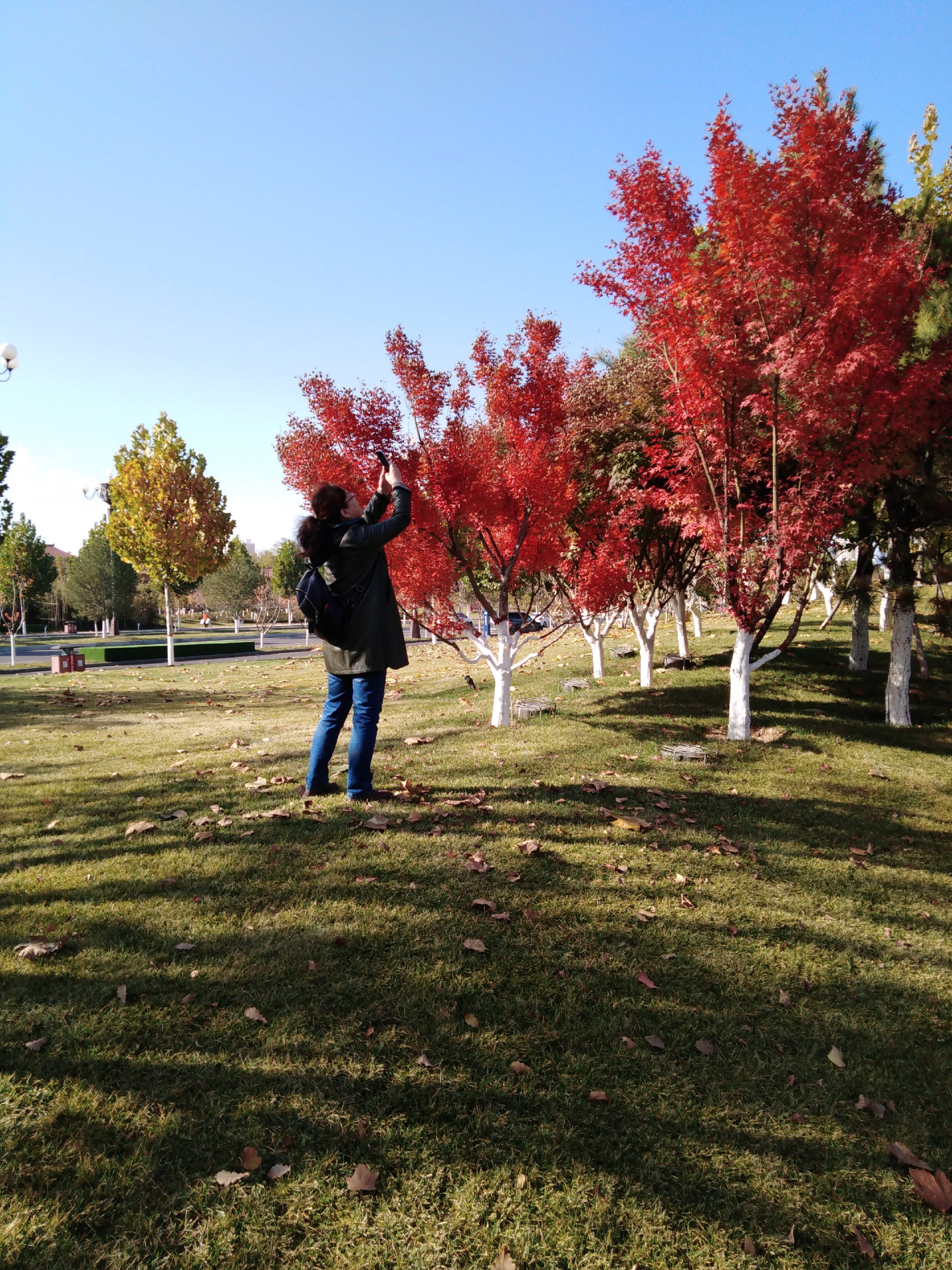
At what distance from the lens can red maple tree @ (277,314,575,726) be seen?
8.52m

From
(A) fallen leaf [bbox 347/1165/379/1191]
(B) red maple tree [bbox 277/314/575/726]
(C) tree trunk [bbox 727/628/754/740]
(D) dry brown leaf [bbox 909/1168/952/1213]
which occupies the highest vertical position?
(B) red maple tree [bbox 277/314/575/726]

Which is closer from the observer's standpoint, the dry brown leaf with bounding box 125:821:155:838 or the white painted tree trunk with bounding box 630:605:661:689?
the dry brown leaf with bounding box 125:821:155:838

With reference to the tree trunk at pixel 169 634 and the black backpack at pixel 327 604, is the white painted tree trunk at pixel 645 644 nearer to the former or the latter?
the black backpack at pixel 327 604

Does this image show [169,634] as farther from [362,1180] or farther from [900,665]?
[362,1180]

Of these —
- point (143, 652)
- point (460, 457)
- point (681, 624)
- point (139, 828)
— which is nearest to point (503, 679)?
point (460, 457)

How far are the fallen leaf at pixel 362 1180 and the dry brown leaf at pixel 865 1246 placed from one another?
1.58m

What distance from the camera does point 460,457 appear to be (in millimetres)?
8734

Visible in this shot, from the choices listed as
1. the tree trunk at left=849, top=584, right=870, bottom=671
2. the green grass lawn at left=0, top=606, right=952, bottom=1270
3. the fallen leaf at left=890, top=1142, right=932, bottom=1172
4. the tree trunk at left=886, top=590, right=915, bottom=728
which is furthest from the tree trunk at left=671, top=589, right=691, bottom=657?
the fallen leaf at left=890, top=1142, right=932, bottom=1172

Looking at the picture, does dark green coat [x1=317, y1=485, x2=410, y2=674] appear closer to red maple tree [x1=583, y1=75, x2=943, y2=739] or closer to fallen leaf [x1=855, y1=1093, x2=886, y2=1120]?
fallen leaf [x1=855, y1=1093, x2=886, y2=1120]

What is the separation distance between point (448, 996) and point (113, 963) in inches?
62.5

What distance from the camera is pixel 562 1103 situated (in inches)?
99.5

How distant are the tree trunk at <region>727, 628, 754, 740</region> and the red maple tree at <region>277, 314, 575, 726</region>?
3.05 m

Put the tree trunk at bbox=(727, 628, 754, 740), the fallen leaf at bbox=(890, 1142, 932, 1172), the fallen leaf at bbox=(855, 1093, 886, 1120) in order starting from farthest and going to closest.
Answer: the tree trunk at bbox=(727, 628, 754, 740), the fallen leaf at bbox=(855, 1093, 886, 1120), the fallen leaf at bbox=(890, 1142, 932, 1172)

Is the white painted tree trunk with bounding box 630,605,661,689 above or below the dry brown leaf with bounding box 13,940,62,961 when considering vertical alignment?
above
